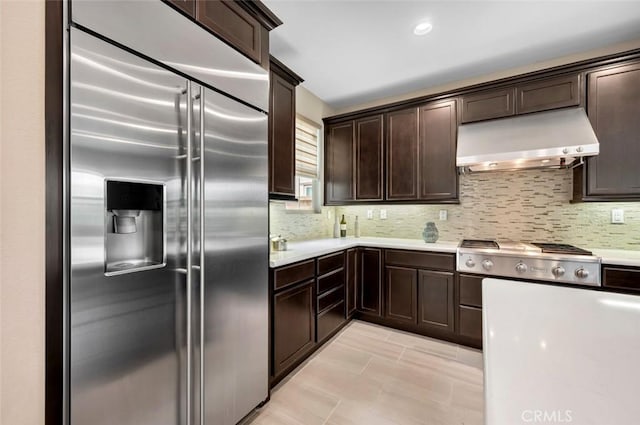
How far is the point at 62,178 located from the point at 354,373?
2.20m

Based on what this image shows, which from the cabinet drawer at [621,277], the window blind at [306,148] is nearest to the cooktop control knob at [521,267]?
the cabinet drawer at [621,277]

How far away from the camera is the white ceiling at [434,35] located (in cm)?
190

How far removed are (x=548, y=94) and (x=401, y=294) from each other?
2320 mm

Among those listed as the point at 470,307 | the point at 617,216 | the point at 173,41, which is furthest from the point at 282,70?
the point at 617,216

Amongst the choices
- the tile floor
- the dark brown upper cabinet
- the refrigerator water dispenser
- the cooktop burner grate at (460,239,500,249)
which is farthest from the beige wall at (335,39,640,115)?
the refrigerator water dispenser

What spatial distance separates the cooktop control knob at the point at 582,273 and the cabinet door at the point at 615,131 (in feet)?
2.24

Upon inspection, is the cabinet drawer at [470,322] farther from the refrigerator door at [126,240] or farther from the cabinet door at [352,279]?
the refrigerator door at [126,240]

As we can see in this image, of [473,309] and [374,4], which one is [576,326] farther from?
[374,4]

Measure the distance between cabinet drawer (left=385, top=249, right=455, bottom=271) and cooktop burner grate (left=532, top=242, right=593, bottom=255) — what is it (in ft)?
2.46

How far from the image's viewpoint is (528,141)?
7.75 ft

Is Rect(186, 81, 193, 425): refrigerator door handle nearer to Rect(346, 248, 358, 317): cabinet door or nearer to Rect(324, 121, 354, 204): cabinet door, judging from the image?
Rect(346, 248, 358, 317): cabinet door

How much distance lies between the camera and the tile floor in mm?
1701
